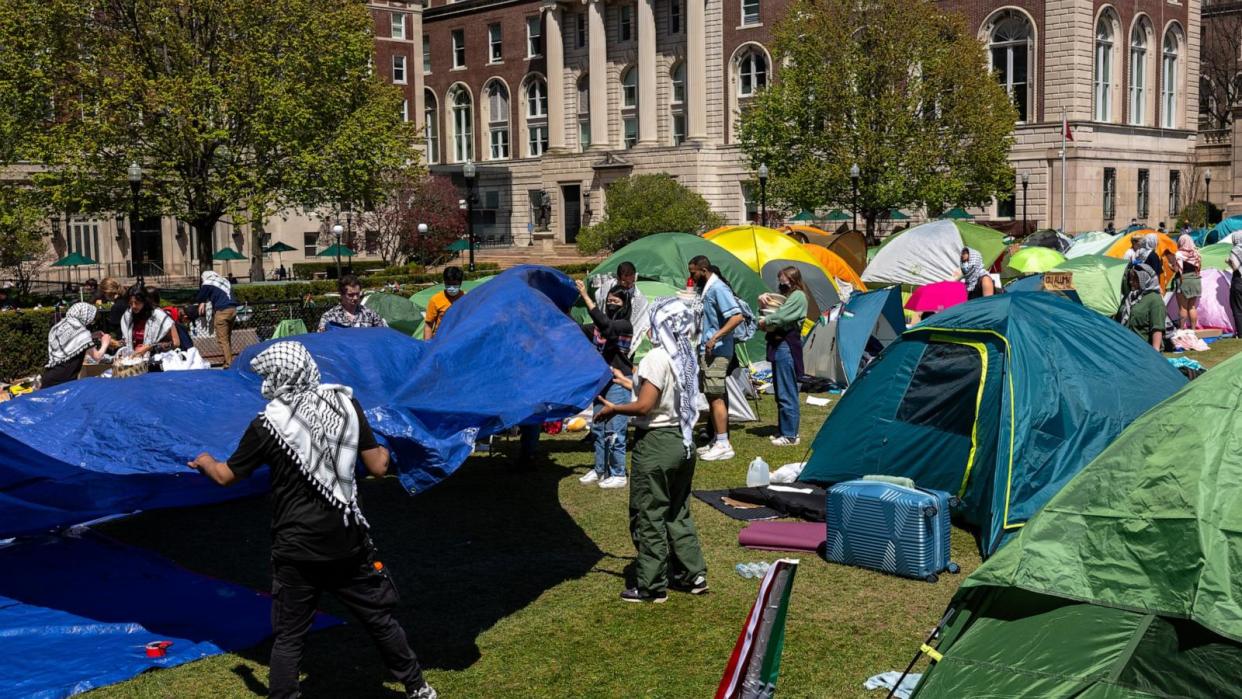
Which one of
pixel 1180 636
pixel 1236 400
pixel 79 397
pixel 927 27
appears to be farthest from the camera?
pixel 927 27

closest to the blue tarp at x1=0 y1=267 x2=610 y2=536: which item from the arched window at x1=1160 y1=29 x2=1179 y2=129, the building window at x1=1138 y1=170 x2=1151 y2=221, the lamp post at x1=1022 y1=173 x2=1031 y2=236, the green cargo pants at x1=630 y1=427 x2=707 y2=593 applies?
the green cargo pants at x1=630 y1=427 x2=707 y2=593

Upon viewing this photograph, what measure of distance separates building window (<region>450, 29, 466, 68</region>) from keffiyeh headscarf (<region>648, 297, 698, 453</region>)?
68312mm

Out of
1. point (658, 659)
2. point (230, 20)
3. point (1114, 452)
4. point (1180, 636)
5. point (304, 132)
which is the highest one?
point (230, 20)

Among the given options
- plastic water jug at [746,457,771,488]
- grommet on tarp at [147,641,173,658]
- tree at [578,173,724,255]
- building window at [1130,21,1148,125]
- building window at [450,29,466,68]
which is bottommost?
grommet on tarp at [147,641,173,658]

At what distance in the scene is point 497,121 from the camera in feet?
238

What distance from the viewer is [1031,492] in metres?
9.02

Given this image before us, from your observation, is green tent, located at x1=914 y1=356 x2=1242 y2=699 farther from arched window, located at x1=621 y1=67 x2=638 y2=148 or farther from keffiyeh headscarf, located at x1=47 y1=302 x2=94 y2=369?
arched window, located at x1=621 y1=67 x2=638 y2=148

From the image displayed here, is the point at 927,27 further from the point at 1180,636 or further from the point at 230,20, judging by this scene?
the point at 1180,636

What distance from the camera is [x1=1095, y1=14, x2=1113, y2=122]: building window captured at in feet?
165

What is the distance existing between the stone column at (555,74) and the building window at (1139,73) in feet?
93.2

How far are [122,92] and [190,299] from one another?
16.7 ft

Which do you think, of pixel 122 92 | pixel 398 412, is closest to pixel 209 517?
pixel 398 412

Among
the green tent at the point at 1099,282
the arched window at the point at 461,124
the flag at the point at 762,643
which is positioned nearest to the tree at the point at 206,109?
the green tent at the point at 1099,282

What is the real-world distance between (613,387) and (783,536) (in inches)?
101
